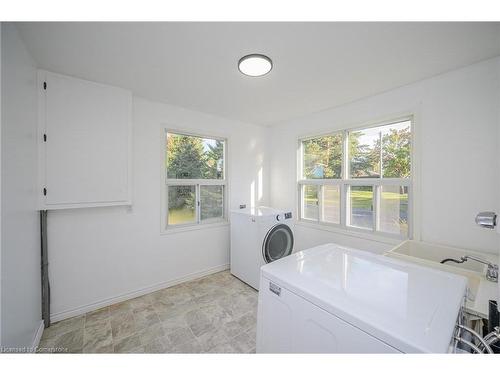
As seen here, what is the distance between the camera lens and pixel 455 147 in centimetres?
184

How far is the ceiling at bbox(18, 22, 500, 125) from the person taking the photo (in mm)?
1338

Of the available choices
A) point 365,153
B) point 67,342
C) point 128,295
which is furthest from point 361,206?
point 67,342

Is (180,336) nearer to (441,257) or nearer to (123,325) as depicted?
(123,325)

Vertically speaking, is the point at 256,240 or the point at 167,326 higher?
the point at 256,240

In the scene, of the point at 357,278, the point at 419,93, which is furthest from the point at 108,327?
the point at 419,93

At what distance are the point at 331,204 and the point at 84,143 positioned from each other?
3.05 meters

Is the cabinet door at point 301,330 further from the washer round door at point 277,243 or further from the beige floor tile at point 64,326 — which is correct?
the beige floor tile at point 64,326

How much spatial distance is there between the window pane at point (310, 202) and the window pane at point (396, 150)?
0.99 metres

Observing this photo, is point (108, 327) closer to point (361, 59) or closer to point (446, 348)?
point (446, 348)

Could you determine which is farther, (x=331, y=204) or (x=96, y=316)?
(x=331, y=204)

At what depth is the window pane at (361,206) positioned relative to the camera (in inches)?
98.7

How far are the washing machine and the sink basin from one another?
4.11 feet
